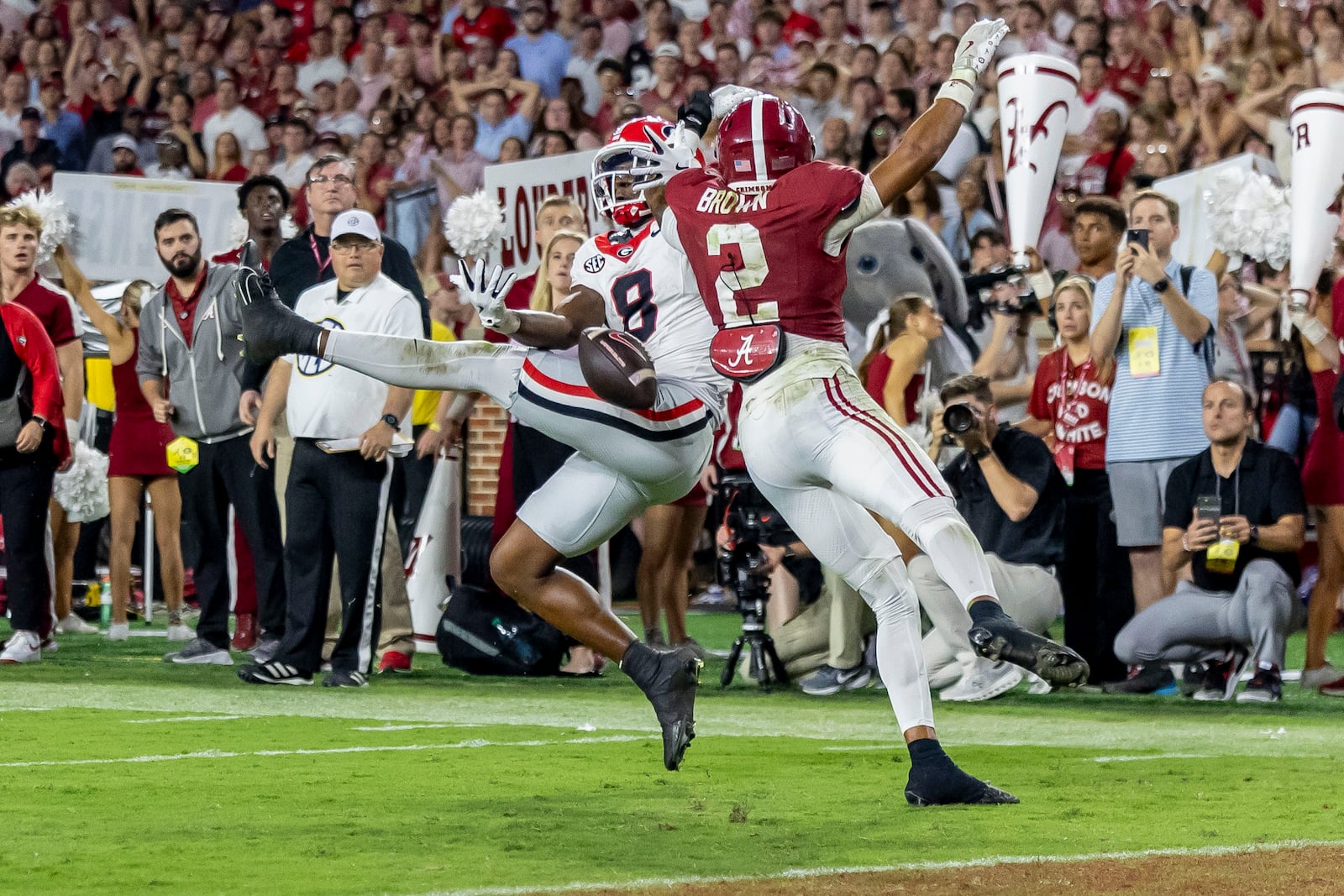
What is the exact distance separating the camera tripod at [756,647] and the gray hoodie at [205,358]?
2.80 meters

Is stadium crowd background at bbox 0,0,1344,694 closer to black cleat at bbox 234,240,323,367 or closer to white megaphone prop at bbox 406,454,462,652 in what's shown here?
white megaphone prop at bbox 406,454,462,652

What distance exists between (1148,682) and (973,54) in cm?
421

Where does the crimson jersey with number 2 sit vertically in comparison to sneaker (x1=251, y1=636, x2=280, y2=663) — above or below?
above

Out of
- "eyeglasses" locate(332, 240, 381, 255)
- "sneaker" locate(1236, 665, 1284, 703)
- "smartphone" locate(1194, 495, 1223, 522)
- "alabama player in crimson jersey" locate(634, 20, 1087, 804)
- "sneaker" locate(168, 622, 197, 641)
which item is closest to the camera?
"alabama player in crimson jersey" locate(634, 20, 1087, 804)

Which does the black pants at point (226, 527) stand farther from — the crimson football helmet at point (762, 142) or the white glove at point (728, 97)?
the crimson football helmet at point (762, 142)

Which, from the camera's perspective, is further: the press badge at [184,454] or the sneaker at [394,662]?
the press badge at [184,454]

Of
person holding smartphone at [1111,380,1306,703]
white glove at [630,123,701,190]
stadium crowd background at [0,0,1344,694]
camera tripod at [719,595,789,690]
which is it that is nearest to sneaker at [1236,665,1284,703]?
person holding smartphone at [1111,380,1306,703]

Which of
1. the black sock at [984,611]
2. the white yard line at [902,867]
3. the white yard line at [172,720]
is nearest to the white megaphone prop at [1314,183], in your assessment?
the black sock at [984,611]

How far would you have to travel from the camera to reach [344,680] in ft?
29.5

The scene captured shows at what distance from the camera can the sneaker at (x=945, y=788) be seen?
5.41 meters

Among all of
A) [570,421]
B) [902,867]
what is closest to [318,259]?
[570,421]

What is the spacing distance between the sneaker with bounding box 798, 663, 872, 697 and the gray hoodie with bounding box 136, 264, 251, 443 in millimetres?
3215

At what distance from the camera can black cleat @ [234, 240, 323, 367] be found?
649 centimetres

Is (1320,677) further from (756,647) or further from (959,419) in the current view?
(756,647)
